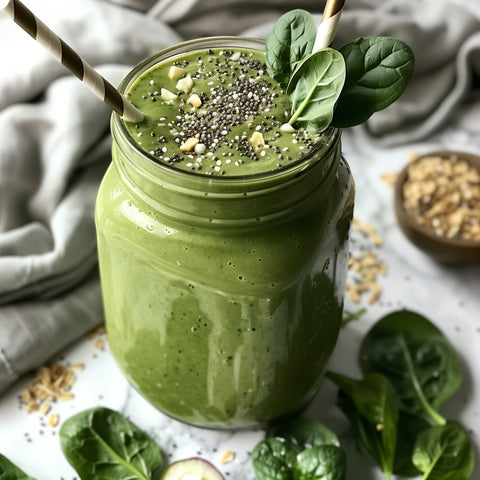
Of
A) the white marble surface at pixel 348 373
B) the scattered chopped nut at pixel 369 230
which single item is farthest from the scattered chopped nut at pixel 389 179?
the scattered chopped nut at pixel 369 230

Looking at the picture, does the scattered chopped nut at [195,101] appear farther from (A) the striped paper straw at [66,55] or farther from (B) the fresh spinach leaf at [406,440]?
(B) the fresh spinach leaf at [406,440]

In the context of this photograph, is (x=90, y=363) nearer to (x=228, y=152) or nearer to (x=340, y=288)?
(x=340, y=288)

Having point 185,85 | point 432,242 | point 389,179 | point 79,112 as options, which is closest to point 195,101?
point 185,85

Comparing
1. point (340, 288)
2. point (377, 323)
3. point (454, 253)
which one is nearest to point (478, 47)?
point (454, 253)

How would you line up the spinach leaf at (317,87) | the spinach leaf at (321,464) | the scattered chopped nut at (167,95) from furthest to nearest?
the spinach leaf at (321,464) < the scattered chopped nut at (167,95) < the spinach leaf at (317,87)

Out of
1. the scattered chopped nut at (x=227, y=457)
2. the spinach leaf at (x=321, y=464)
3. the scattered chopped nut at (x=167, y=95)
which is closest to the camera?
the scattered chopped nut at (x=167, y=95)

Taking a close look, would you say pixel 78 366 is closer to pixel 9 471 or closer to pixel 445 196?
pixel 9 471
